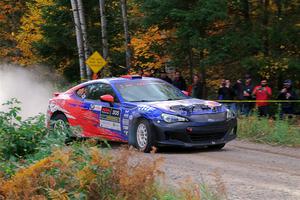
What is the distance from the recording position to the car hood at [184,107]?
1171 centimetres

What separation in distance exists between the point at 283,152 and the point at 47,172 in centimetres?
765

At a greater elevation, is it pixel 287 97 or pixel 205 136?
pixel 205 136

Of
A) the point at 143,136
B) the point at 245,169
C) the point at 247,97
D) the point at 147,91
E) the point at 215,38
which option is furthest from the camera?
the point at 215,38

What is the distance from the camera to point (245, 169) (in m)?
9.78

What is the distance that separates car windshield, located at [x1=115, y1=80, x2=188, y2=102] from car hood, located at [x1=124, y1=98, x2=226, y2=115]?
1.34ft

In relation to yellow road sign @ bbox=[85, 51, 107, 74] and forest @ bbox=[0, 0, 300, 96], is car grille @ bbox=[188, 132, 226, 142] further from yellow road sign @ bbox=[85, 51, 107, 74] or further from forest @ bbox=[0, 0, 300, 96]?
yellow road sign @ bbox=[85, 51, 107, 74]

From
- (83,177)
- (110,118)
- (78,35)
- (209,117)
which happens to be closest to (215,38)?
(78,35)

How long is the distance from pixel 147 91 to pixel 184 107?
1.42 meters

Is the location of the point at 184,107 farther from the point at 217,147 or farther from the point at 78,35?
the point at 78,35

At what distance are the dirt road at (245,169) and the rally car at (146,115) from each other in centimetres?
42

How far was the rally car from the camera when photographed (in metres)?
11.6

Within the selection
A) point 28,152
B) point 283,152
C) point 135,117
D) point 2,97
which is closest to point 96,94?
point 135,117

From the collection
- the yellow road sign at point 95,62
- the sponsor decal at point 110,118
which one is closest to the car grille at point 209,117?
the sponsor decal at point 110,118

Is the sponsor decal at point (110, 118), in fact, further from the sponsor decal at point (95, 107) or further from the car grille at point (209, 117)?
the car grille at point (209, 117)
